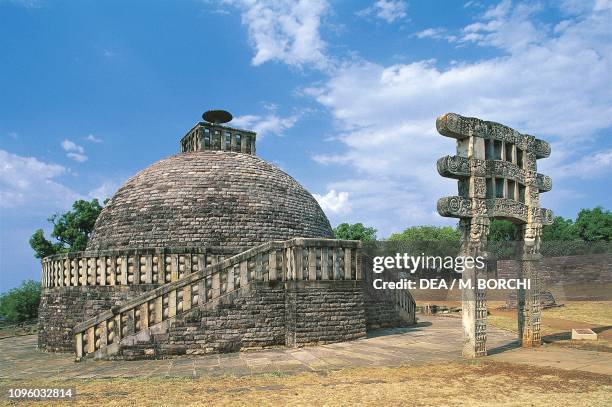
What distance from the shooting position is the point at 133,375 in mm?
9242

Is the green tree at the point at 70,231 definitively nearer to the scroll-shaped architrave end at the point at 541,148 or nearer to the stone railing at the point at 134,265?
the stone railing at the point at 134,265

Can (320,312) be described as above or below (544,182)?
below

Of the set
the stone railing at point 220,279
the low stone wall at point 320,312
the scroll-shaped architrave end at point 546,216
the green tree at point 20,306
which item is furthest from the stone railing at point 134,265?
the green tree at point 20,306

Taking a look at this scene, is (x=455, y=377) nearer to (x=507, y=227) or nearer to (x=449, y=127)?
(x=449, y=127)

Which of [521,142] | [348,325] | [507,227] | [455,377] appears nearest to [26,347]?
[348,325]

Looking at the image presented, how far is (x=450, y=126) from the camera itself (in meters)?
10.5

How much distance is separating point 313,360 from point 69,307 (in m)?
9.03

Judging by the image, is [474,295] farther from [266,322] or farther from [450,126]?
[266,322]

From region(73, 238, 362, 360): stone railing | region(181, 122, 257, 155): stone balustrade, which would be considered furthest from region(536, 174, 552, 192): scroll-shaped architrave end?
region(181, 122, 257, 155): stone balustrade

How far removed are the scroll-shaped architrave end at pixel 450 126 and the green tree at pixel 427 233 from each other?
46.0 m

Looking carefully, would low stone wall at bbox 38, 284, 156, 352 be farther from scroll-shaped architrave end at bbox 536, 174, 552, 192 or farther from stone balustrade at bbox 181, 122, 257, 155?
scroll-shaped architrave end at bbox 536, 174, 552, 192

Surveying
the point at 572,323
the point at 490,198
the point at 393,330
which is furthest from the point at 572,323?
the point at 490,198

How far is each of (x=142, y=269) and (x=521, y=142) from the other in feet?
36.7

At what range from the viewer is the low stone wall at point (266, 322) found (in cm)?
1149
